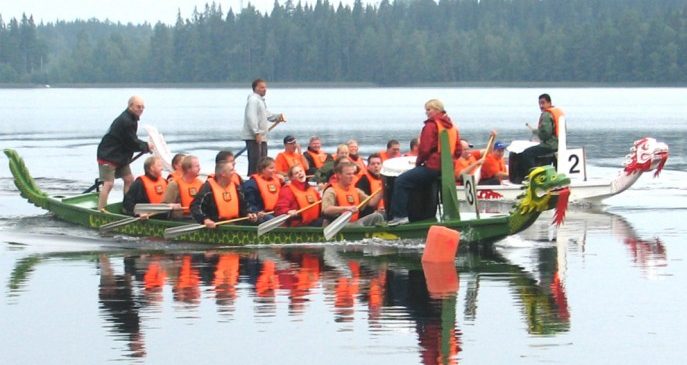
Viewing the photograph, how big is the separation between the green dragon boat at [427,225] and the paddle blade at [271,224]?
0.51ft

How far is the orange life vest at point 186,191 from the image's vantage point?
19703 mm

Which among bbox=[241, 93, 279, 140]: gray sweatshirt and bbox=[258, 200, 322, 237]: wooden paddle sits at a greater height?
bbox=[241, 93, 279, 140]: gray sweatshirt

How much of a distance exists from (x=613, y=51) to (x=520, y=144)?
540 ft

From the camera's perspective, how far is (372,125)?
2936 inches

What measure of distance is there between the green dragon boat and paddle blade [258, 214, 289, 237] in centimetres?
15

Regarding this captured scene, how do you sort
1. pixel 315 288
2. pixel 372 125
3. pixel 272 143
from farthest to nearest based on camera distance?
1. pixel 372 125
2. pixel 272 143
3. pixel 315 288

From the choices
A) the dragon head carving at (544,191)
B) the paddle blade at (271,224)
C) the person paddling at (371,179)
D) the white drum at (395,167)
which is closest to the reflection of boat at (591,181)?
the person paddling at (371,179)

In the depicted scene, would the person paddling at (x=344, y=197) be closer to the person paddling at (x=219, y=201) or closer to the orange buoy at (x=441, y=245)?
the person paddling at (x=219, y=201)

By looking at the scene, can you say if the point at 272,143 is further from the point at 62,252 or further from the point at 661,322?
the point at 661,322

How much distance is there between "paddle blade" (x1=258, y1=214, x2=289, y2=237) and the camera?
18.7m

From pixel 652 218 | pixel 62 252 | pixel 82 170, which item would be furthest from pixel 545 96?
pixel 82 170

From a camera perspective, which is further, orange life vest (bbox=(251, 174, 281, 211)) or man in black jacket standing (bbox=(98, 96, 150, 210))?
man in black jacket standing (bbox=(98, 96, 150, 210))

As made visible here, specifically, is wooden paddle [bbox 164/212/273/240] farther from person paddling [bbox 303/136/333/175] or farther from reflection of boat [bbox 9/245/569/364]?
person paddling [bbox 303/136/333/175]

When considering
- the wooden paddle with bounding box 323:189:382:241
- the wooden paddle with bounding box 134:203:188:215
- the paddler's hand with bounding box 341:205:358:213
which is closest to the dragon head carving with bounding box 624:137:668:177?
the paddler's hand with bounding box 341:205:358:213
